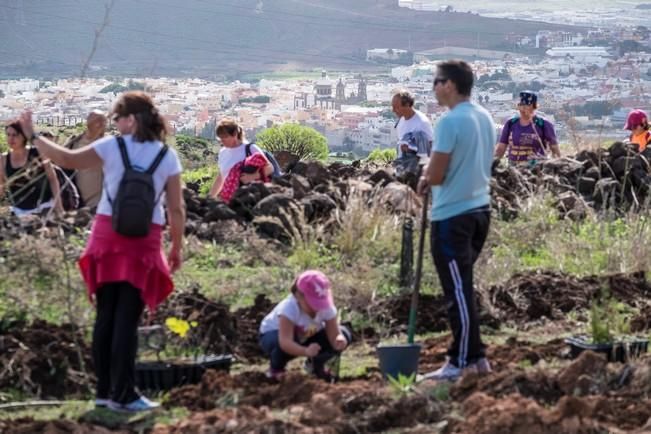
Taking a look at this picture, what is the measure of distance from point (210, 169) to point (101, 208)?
14.6m

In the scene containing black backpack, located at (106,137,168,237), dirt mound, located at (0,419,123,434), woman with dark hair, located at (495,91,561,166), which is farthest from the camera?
woman with dark hair, located at (495,91,561,166)

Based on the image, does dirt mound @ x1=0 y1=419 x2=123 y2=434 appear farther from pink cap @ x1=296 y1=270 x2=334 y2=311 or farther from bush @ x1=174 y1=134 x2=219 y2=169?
bush @ x1=174 y1=134 x2=219 y2=169

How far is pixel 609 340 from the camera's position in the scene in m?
9.45

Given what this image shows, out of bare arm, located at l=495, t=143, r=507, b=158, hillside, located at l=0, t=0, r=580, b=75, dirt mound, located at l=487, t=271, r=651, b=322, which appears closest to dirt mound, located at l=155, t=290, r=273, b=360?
dirt mound, located at l=487, t=271, r=651, b=322

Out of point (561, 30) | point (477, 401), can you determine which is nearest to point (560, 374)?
point (477, 401)

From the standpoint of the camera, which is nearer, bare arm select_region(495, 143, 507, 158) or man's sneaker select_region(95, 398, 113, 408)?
man's sneaker select_region(95, 398, 113, 408)

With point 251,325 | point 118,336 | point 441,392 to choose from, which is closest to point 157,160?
point 118,336

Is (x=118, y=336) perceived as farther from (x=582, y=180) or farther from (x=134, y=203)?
(x=582, y=180)

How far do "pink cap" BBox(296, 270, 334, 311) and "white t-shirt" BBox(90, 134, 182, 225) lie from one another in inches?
37.0

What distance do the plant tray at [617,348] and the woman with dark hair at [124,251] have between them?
8.57 feet

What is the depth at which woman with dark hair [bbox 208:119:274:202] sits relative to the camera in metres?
14.9

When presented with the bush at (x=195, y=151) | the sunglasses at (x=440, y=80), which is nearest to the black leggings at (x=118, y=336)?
the sunglasses at (x=440, y=80)

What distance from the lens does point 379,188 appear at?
47.9 feet

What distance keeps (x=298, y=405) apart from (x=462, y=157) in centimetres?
181
